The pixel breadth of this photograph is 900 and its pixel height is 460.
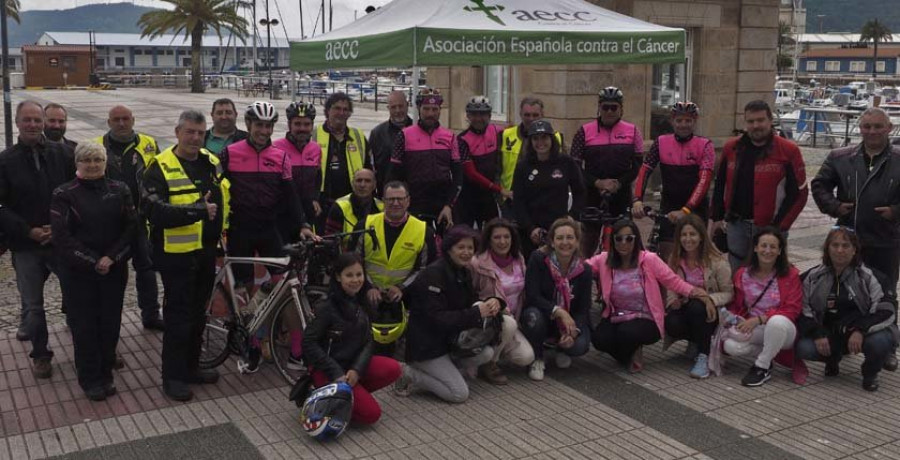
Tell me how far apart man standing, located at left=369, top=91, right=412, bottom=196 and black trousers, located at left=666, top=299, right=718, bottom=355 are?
287 cm

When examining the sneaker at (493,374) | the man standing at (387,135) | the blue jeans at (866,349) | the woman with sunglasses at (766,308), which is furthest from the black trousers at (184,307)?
the blue jeans at (866,349)

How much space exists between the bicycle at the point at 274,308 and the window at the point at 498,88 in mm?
8848

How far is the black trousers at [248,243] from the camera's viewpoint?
6.38m

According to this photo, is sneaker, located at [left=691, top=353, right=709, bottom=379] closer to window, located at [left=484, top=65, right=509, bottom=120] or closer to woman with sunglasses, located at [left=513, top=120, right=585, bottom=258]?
woman with sunglasses, located at [left=513, top=120, right=585, bottom=258]

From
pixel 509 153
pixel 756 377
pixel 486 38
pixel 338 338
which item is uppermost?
pixel 486 38

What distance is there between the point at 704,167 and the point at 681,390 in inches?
80.6

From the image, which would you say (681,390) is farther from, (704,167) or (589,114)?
(589,114)

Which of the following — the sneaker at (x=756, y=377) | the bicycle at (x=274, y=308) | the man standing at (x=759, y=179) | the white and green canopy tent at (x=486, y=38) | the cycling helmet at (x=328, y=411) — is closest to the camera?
the cycling helmet at (x=328, y=411)

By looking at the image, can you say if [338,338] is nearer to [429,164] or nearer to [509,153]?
[429,164]

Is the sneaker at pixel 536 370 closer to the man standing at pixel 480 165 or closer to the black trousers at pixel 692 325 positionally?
the black trousers at pixel 692 325

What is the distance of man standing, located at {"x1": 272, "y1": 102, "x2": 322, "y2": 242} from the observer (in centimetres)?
704

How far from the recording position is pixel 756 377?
6.14m

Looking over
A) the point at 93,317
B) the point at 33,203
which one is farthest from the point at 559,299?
the point at 33,203

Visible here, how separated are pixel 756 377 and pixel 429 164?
9.95 ft
